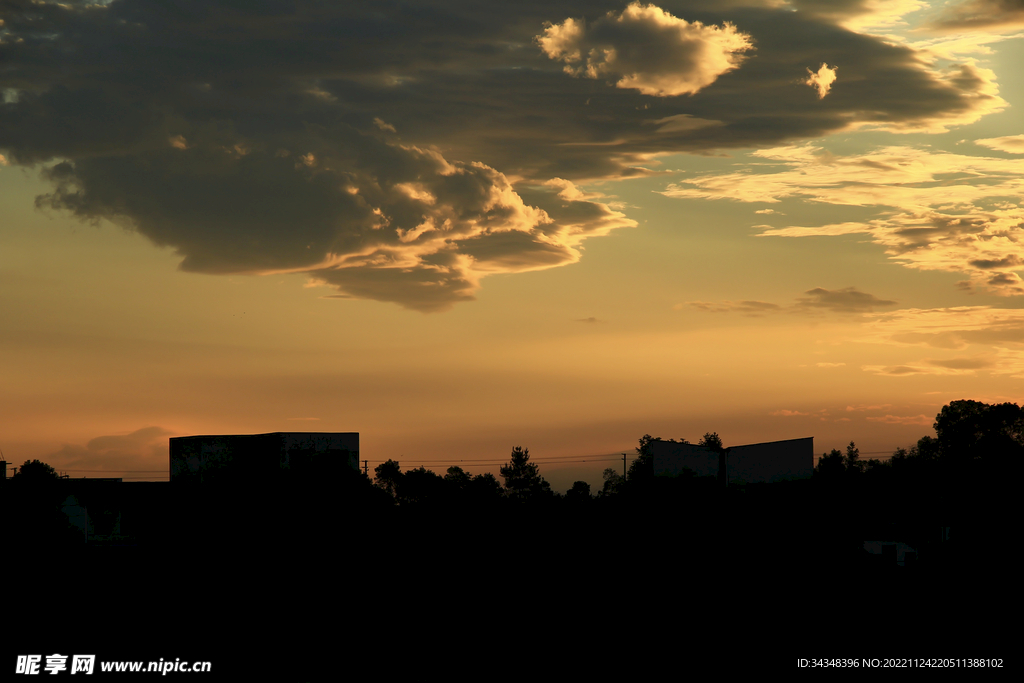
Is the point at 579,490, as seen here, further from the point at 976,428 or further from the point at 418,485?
the point at 976,428

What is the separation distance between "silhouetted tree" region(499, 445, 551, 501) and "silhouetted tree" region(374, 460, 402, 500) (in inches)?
776

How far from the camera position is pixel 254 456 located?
127 ft

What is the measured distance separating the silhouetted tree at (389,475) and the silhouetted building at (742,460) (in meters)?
121

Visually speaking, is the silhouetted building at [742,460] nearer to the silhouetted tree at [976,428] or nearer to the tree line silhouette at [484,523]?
the tree line silhouette at [484,523]

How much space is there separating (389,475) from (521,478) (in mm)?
23719

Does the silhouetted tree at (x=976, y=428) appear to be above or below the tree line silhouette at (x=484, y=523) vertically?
above

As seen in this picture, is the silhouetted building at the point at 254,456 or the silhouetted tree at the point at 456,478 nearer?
the silhouetted building at the point at 254,456

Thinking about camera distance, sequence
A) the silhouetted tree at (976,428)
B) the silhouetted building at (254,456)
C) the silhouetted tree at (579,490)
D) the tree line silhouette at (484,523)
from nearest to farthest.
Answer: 1. the tree line silhouette at (484,523)
2. the silhouetted building at (254,456)
3. the silhouetted tree at (976,428)
4. the silhouetted tree at (579,490)

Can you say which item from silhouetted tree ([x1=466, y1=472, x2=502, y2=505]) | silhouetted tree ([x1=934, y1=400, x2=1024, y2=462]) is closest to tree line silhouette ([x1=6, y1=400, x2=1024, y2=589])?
silhouetted tree ([x1=934, y1=400, x2=1024, y2=462])

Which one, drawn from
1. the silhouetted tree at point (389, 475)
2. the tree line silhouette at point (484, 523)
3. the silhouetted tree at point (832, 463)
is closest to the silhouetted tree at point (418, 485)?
the silhouetted tree at point (389, 475)

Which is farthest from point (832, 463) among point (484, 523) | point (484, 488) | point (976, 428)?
point (484, 523)

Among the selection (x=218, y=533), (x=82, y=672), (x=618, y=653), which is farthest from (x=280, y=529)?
(x=618, y=653)

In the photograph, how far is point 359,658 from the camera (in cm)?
2630

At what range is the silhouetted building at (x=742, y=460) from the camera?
31.2m
